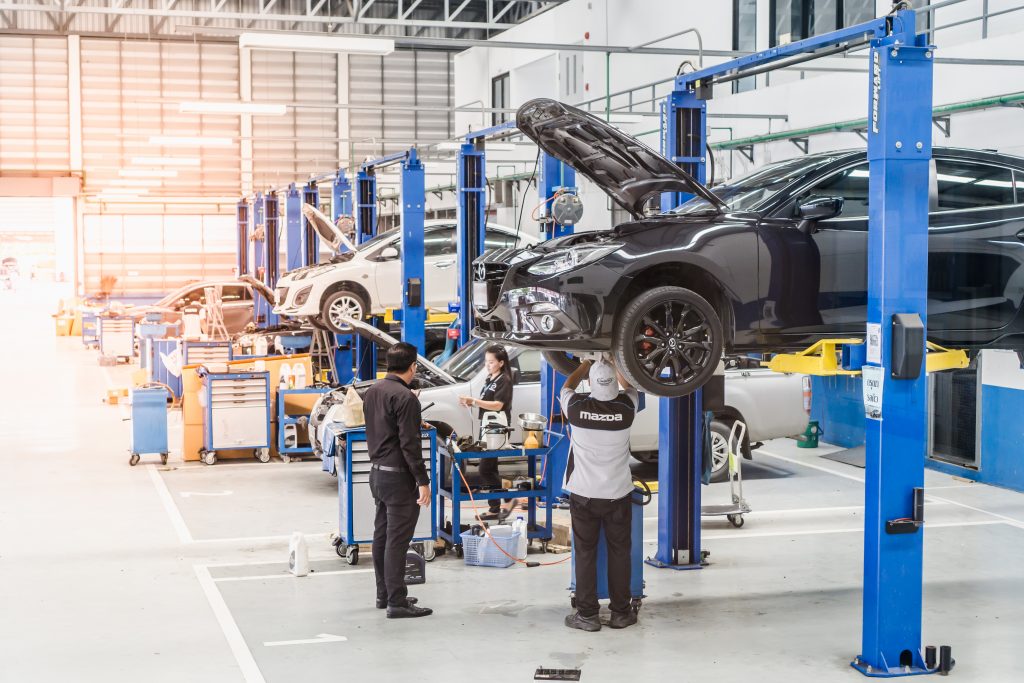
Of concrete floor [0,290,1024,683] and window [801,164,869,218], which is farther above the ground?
window [801,164,869,218]

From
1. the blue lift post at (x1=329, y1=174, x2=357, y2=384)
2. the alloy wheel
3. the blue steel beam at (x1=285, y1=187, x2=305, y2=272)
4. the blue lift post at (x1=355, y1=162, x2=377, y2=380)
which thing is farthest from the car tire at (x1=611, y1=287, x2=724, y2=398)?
the blue steel beam at (x1=285, y1=187, x2=305, y2=272)

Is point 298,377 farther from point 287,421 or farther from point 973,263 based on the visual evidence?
point 973,263

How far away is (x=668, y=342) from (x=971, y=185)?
2229 mm

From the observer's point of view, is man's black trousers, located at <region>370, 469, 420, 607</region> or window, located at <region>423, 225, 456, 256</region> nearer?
man's black trousers, located at <region>370, 469, 420, 607</region>

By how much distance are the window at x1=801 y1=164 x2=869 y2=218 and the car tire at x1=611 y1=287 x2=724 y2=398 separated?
Result: 3.73 ft

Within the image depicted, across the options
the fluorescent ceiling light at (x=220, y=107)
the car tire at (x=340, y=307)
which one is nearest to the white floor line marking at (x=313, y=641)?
the car tire at (x=340, y=307)

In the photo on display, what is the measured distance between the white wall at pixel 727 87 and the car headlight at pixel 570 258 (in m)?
5.71

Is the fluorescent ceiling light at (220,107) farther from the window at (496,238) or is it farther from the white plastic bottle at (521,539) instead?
the white plastic bottle at (521,539)

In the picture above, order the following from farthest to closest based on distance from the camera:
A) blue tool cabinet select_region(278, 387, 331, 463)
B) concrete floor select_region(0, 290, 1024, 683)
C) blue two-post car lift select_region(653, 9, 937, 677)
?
blue tool cabinet select_region(278, 387, 331, 463), concrete floor select_region(0, 290, 1024, 683), blue two-post car lift select_region(653, 9, 937, 677)

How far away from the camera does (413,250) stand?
36.1 feet

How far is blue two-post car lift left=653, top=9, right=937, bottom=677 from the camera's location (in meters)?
5.29

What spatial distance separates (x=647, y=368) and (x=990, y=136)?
616 centimetres

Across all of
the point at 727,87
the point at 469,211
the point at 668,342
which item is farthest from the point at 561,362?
the point at 727,87

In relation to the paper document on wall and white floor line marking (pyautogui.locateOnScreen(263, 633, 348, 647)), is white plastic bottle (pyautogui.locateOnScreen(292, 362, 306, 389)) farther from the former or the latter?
the paper document on wall
